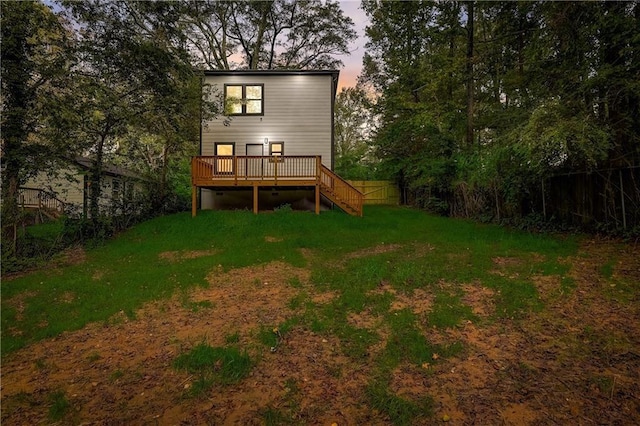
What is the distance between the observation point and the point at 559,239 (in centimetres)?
812

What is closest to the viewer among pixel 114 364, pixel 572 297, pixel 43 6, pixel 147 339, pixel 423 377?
pixel 423 377

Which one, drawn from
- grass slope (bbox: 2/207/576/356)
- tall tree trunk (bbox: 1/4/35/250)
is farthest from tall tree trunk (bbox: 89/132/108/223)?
tall tree trunk (bbox: 1/4/35/250)

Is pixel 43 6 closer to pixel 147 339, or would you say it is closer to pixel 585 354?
pixel 147 339

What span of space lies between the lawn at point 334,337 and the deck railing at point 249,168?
564 cm

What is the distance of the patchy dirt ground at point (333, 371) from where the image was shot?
123 inches

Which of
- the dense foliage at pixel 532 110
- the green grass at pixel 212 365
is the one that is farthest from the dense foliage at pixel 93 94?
the dense foliage at pixel 532 110

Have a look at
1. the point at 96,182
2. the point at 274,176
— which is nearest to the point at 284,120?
the point at 274,176

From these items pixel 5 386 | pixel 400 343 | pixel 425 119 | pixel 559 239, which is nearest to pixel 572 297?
pixel 400 343

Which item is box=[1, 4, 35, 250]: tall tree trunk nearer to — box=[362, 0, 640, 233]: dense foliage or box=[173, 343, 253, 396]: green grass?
box=[173, 343, 253, 396]: green grass

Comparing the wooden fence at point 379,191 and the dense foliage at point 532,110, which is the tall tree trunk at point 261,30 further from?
the wooden fence at point 379,191

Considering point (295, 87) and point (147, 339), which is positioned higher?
point (295, 87)

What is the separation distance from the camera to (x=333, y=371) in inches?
148

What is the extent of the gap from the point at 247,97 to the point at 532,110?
12070 mm

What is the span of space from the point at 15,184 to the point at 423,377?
1049 cm
